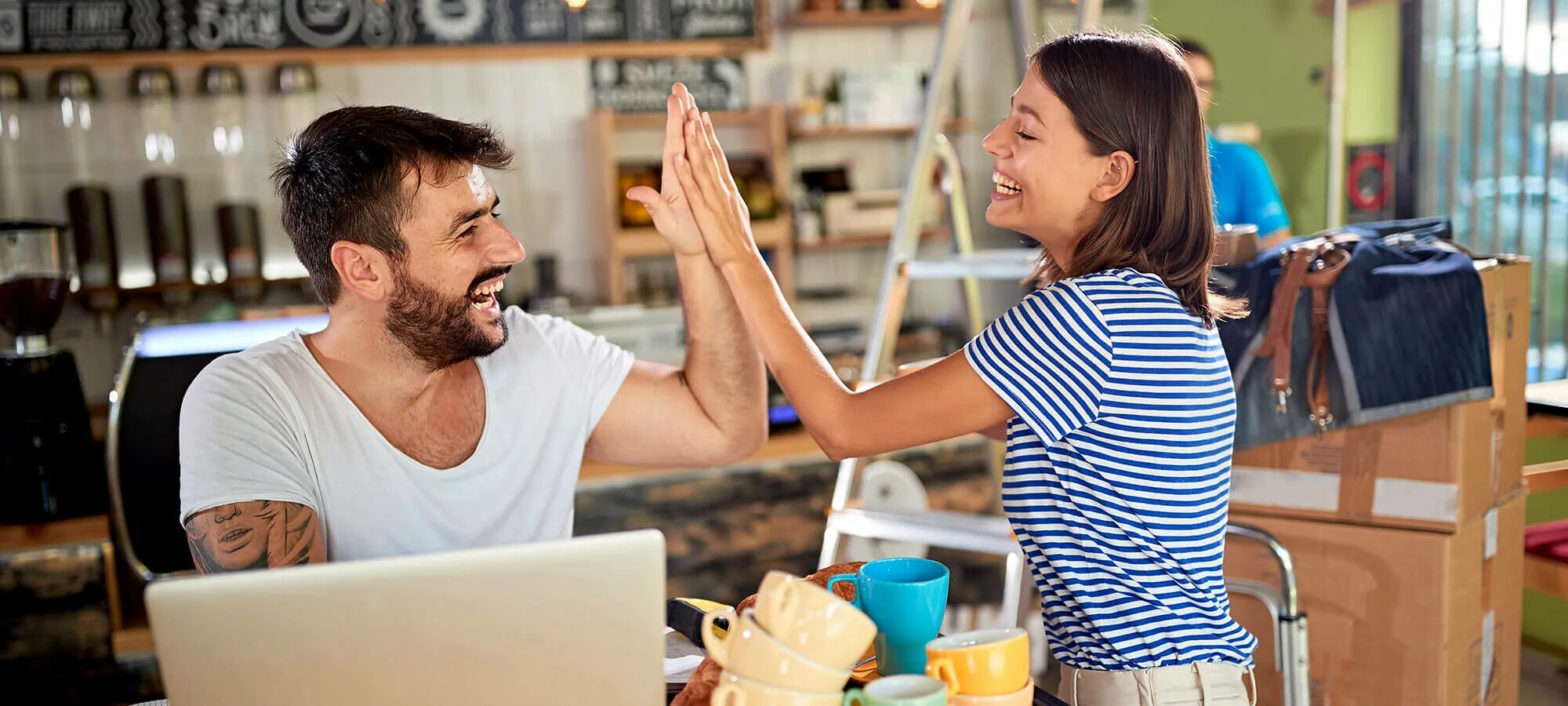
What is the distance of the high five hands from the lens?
5.32 ft

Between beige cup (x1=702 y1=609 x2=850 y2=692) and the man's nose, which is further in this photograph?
the man's nose

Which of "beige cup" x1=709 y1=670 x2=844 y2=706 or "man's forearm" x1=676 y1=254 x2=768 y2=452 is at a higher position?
"man's forearm" x1=676 y1=254 x2=768 y2=452

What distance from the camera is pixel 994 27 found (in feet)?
18.0

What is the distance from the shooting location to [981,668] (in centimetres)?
106

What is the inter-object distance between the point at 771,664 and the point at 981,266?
1516 millimetres

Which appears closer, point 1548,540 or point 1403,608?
point 1403,608

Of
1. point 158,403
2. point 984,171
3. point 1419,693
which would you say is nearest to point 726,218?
point 158,403

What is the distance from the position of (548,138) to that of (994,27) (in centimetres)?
202

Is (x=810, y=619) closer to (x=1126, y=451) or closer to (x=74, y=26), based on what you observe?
(x=1126, y=451)

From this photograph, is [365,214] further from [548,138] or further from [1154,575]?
[548,138]

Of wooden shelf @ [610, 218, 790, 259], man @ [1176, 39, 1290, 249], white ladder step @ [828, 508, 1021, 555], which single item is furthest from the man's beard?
wooden shelf @ [610, 218, 790, 259]

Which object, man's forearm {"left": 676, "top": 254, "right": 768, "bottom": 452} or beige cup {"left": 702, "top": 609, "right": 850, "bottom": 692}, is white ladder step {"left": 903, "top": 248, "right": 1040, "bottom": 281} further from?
beige cup {"left": 702, "top": 609, "right": 850, "bottom": 692}

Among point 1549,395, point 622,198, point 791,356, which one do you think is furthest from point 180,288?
point 1549,395

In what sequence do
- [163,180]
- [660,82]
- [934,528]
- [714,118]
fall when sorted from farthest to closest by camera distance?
[660,82]
[714,118]
[163,180]
[934,528]
